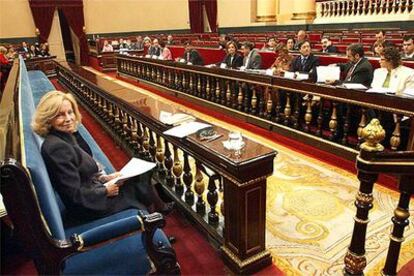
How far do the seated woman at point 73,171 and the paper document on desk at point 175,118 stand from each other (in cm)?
48

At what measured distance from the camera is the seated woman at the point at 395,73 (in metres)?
3.36

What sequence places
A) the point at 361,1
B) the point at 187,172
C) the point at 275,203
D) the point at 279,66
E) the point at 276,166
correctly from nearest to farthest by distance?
the point at 187,172 → the point at 275,203 → the point at 276,166 → the point at 279,66 → the point at 361,1

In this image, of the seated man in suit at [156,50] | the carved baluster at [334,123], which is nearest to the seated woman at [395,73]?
the carved baluster at [334,123]

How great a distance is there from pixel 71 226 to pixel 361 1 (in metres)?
11.1

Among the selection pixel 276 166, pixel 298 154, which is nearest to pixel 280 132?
pixel 298 154

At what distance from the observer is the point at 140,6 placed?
602 inches

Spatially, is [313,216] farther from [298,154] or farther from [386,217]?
[298,154]

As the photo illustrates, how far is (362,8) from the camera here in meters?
10.3

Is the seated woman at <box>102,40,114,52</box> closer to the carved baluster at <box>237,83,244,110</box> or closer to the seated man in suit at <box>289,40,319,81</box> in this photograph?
the carved baluster at <box>237,83,244,110</box>

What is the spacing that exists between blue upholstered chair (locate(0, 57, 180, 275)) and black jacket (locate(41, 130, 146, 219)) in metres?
0.09

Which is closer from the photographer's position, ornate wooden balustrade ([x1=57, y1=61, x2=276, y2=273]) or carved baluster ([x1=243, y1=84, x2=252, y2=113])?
ornate wooden balustrade ([x1=57, y1=61, x2=276, y2=273])

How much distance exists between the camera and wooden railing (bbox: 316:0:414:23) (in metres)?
9.17

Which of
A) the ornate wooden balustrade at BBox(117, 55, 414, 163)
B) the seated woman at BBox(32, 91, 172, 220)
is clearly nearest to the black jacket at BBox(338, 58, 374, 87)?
the ornate wooden balustrade at BBox(117, 55, 414, 163)

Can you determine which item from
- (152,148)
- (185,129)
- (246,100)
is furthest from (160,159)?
(246,100)
